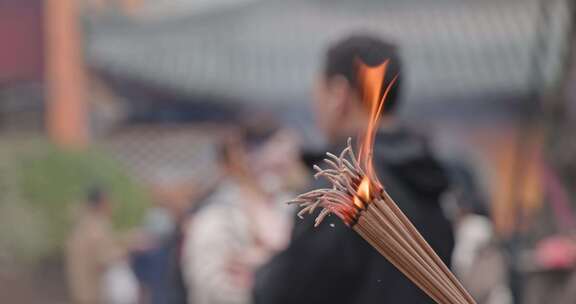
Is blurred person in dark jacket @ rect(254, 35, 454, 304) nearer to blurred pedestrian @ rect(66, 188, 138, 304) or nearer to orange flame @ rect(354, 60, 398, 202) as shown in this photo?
orange flame @ rect(354, 60, 398, 202)

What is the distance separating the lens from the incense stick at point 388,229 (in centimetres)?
147

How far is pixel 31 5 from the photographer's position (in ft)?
47.4

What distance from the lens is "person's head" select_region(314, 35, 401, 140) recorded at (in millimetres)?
2102

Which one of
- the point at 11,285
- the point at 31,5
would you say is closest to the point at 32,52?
the point at 31,5

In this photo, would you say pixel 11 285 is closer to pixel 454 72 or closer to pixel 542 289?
pixel 454 72

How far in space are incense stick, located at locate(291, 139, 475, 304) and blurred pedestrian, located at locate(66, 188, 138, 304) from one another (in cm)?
539

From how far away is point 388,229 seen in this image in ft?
4.81

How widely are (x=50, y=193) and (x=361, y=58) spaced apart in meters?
9.84

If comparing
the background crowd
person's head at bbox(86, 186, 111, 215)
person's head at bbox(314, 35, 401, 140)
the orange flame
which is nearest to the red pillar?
the background crowd

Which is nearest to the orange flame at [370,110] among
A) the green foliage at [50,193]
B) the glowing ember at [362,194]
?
the glowing ember at [362,194]

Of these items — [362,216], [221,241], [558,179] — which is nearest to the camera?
[362,216]

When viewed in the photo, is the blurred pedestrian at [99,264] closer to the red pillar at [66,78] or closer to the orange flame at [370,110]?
the orange flame at [370,110]

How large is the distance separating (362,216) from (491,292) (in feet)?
5.71

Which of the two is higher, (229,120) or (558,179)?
(558,179)
